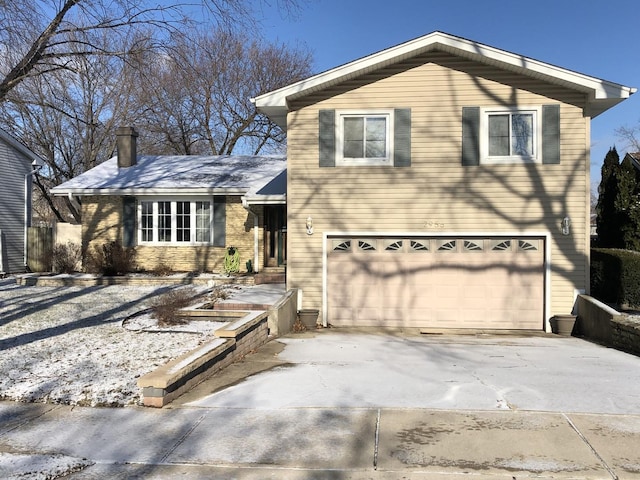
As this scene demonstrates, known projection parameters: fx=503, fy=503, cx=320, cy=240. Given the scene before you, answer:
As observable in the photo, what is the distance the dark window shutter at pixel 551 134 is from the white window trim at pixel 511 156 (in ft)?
0.32

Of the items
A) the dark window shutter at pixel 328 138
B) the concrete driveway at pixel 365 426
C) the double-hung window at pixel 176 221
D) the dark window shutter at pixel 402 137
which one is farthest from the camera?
the double-hung window at pixel 176 221

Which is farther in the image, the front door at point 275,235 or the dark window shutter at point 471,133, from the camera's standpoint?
the front door at point 275,235

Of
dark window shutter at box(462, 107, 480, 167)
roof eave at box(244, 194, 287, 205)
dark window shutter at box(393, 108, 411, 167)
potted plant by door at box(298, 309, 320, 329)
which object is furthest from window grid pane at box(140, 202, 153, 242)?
dark window shutter at box(462, 107, 480, 167)

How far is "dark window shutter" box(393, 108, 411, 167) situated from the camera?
11078 millimetres

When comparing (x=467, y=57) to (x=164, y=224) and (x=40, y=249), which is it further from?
(x=40, y=249)

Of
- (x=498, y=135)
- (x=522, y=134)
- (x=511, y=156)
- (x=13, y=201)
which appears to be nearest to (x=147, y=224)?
(x=13, y=201)

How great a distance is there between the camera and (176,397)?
557 cm

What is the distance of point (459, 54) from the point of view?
1091cm

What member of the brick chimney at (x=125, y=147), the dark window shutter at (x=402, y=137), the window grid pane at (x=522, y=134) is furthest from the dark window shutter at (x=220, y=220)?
the window grid pane at (x=522, y=134)

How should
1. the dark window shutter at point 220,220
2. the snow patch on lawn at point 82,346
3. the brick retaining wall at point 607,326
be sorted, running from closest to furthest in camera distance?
the snow patch on lawn at point 82,346
the brick retaining wall at point 607,326
the dark window shutter at point 220,220

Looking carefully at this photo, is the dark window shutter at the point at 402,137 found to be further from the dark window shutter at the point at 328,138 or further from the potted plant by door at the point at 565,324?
the potted plant by door at the point at 565,324

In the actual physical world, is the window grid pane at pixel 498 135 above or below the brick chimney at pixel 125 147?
below

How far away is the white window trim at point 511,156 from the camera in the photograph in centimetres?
1085

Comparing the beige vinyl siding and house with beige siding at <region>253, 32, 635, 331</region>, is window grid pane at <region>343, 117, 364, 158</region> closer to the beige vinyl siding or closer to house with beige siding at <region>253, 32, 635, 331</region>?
house with beige siding at <region>253, 32, 635, 331</region>
